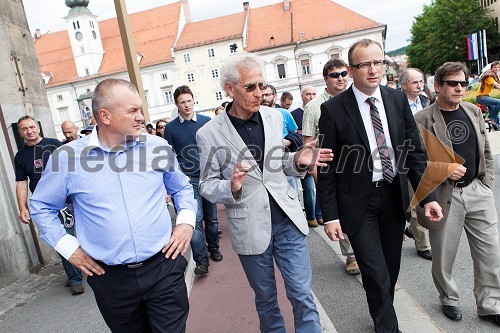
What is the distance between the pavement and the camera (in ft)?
10.9

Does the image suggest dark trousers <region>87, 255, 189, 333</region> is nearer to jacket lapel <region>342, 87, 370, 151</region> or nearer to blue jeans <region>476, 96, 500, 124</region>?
jacket lapel <region>342, 87, 370, 151</region>

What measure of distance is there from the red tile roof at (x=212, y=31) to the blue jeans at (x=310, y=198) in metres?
49.6

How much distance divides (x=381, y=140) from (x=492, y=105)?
1047cm

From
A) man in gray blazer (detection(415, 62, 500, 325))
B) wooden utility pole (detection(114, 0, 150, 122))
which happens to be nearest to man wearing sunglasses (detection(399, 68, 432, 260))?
man in gray blazer (detection(415, 62, 500, 325))

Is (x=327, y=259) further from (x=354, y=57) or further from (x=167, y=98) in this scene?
(x=167, y=98)

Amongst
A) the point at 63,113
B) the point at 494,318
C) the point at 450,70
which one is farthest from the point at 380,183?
the point at 63,113

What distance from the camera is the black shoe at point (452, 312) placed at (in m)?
3.18

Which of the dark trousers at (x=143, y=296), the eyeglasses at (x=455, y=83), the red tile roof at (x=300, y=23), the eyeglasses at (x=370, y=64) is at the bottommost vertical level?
the dark trousers at (x=143, y=296)

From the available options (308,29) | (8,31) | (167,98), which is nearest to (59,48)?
(167,98)

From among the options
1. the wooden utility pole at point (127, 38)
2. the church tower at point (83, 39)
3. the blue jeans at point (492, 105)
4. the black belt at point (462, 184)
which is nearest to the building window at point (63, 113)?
the church tower at point (83, 39)

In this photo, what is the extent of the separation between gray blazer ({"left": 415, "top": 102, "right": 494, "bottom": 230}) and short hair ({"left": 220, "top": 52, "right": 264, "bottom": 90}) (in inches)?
59.8

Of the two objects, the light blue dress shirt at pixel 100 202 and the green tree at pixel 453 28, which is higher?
the green tree at pixel 453 28

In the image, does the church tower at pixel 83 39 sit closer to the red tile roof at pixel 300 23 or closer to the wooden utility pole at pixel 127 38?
the red tile roof at pixel 300 23

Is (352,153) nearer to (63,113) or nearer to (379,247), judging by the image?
(379,247)
